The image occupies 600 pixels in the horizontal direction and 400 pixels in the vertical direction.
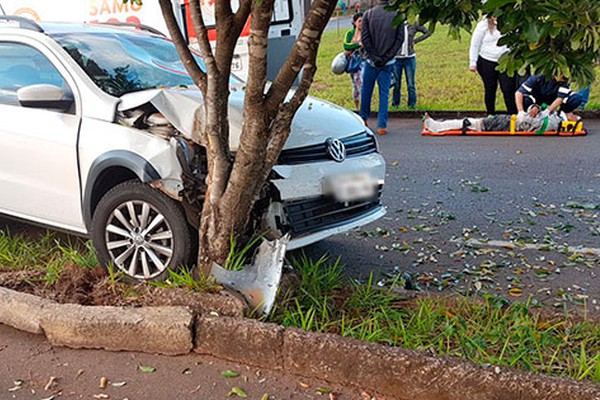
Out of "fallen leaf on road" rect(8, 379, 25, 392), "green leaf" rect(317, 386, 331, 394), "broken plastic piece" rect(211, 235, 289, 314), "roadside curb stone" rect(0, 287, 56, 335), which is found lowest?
"fallen leaf on road" rect(8, 379, 25, 392)

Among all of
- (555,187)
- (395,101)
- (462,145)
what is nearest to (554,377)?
(555,187)

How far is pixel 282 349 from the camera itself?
3314mm

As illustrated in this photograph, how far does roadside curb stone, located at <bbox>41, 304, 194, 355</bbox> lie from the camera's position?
351cm

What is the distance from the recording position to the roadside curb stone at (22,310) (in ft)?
12.4

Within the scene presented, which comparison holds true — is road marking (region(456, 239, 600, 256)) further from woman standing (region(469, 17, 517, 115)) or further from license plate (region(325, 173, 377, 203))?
woman standing (region(469, 17, 517, 115))

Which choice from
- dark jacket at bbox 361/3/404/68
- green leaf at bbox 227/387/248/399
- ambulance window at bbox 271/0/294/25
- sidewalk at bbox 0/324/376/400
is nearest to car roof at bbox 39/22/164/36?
sidewalk at bbox 0/324/376/400

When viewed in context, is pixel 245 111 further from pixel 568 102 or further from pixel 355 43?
pixel 355 43

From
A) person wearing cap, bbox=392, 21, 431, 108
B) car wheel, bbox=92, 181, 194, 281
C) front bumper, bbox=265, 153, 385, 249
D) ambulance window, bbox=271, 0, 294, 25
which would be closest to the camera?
car wheel, bbox=92, 181, 194, 281

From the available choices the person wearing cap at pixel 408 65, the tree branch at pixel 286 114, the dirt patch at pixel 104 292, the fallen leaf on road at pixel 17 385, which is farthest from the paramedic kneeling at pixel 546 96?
the fallen leaf on road at pixel 17 385

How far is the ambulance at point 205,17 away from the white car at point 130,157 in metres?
5.21

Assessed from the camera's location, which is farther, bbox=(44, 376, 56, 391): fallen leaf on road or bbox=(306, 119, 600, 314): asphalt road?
bbox=(306, 119, 600, 314): asphalt road

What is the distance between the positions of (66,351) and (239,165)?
1.40 metres

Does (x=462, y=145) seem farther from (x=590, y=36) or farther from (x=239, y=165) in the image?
(x=590, y=36)

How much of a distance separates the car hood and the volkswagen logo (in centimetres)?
5
